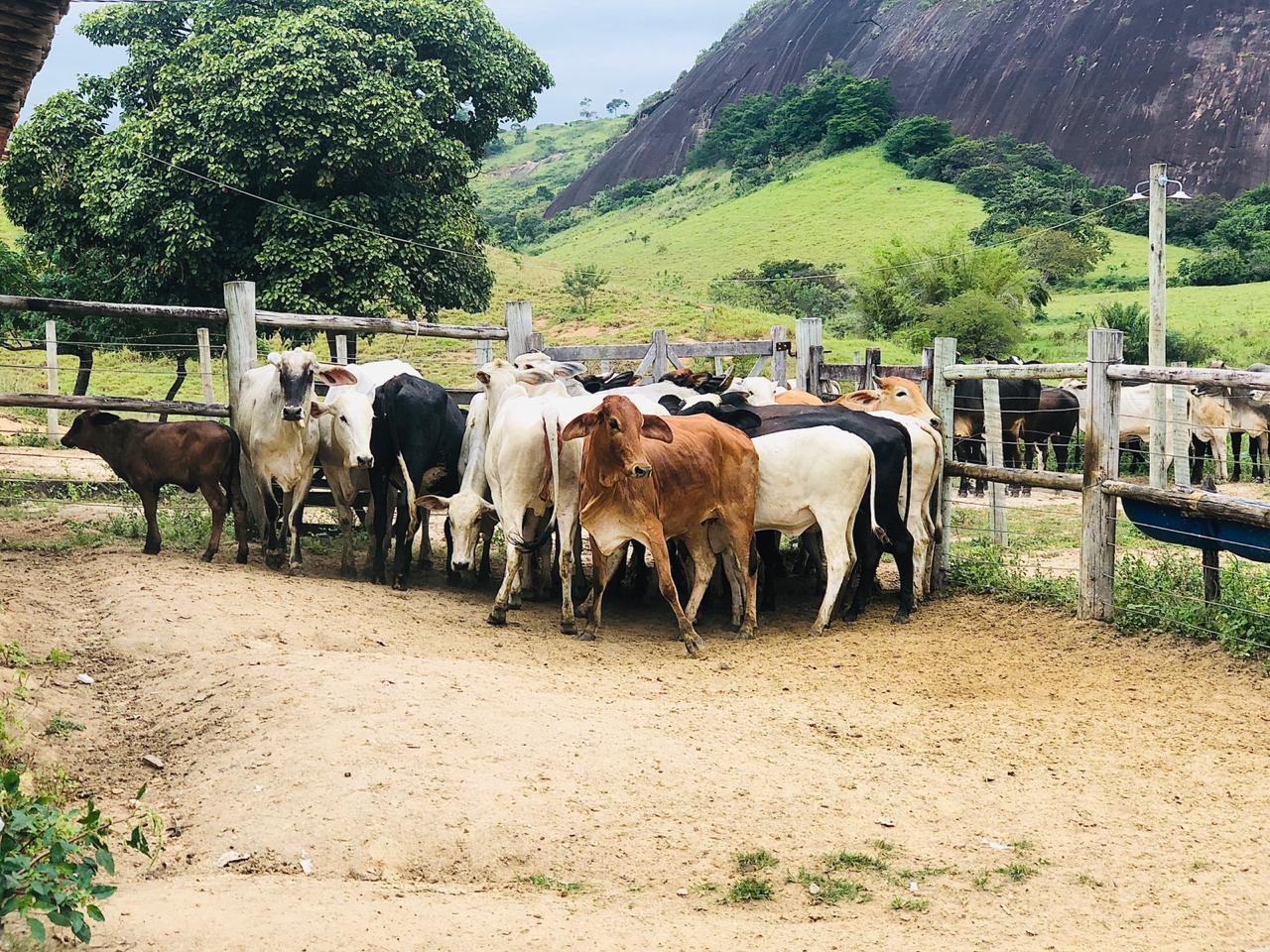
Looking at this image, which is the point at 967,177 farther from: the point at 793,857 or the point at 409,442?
the point at 793,857

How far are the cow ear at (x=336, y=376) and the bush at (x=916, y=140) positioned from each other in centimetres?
5649

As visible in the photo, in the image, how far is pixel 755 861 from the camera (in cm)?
503

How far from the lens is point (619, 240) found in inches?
2589

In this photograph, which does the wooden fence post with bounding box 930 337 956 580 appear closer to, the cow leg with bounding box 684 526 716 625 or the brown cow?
the brown cow

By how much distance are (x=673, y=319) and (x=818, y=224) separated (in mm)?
22491

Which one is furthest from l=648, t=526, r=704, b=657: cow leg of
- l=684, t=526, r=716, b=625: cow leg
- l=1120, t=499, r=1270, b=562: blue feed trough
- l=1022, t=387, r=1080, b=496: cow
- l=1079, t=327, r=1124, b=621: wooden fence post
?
l=1022, t=387, r=1080, b=496: cow

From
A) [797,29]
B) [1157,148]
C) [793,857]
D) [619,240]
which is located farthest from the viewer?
[797,29]

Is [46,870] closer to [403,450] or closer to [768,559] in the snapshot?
[403,450]

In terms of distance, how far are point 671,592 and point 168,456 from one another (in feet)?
13.6

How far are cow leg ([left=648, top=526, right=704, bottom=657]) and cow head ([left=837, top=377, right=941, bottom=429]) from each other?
3.53 meters

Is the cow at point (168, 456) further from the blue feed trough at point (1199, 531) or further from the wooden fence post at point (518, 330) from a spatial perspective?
the blue feed trough at point (1199, 531)

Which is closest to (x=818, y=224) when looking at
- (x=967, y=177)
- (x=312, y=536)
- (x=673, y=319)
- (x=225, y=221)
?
(x=967, y=177)

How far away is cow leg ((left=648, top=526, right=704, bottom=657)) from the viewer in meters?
8.65

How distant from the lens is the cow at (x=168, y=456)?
9.98 meters
